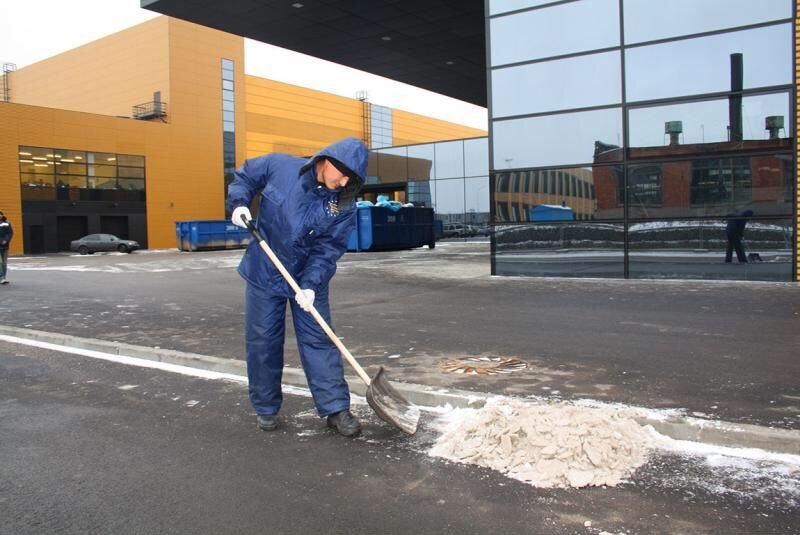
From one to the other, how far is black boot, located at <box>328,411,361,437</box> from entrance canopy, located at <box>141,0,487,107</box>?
1466 centimetres

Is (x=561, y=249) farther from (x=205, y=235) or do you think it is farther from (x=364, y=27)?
(x=205, y=235)

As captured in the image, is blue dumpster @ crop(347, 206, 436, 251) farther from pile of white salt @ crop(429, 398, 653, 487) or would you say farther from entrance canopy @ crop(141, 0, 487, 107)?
pile of white salt @ crop(429, 398, 653, 487)

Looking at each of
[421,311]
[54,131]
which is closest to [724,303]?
[421,311]

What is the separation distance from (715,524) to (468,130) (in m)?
73.5

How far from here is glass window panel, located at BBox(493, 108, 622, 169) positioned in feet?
43.9

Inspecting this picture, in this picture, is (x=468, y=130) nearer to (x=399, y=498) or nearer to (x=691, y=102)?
(x=691, y=102)

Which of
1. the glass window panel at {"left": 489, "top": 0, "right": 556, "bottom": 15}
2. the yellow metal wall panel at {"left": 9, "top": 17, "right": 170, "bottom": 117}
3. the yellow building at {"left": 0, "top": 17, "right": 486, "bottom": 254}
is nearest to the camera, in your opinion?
the glass window panel at {"left": 489, "top": 0, "right": 556, "bottom": 15}

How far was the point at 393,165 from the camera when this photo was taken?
3831 centimetres

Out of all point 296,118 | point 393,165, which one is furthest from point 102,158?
point 393,165

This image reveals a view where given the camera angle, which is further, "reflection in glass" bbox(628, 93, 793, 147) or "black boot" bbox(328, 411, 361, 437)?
"reflection in glass" bbox(628, 93, 793, 147)

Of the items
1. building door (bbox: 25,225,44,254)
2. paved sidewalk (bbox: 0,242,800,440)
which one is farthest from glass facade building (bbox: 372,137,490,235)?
paved sidewalk (bbox: 0,242,800,440)

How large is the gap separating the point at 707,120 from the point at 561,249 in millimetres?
3777

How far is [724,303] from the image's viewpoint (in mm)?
9445

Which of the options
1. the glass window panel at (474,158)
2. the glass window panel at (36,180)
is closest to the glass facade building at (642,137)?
the glass window panel at (474,158)
